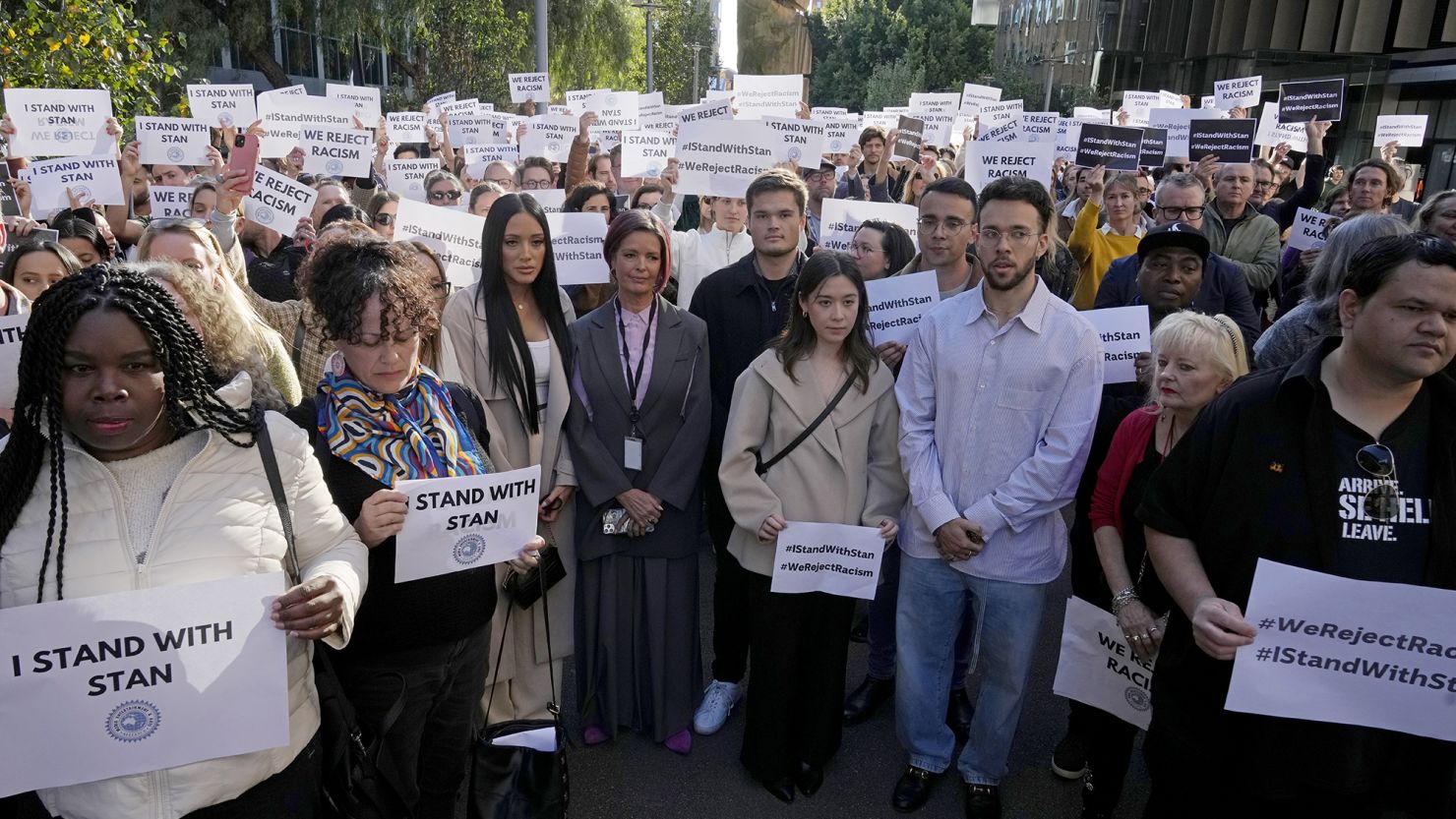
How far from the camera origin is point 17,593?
171 cm

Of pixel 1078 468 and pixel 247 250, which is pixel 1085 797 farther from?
pixel 247 250

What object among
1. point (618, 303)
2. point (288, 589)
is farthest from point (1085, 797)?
point (288, 589)

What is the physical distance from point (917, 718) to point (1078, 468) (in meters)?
1.07

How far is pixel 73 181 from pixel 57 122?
1175mm

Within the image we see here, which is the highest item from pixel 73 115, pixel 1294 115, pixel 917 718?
pixel 1294 115

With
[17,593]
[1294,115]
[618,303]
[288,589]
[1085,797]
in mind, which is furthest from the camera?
[1294,115]

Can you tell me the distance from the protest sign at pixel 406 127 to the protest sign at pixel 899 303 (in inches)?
336

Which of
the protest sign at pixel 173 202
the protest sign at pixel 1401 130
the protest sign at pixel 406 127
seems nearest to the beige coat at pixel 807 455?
the protest sign at pixel 173 202

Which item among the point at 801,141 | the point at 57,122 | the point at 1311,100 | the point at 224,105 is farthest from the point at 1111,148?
the point at 224,105

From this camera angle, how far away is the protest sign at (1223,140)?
25.2 feet

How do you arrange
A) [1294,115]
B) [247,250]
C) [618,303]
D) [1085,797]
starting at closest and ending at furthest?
[1085,797]
[618,303]
[247,250]
[1294,115]

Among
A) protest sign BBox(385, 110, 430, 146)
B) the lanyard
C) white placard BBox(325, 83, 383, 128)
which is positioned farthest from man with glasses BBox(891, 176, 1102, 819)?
protest sign BBox(385, 110, 430, 146)

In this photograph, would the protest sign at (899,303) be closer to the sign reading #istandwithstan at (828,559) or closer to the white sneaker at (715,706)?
the sign reading #istandwithstan at (828,559)

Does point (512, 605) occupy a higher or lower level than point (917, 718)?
higher
